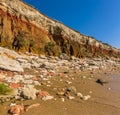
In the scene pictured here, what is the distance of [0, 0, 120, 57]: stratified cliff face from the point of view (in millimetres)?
29802

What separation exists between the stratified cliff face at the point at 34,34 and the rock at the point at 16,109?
2129 cm

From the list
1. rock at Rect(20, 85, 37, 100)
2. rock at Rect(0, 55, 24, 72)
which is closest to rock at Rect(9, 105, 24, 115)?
rock at Rect(20, 85, 37, 100)

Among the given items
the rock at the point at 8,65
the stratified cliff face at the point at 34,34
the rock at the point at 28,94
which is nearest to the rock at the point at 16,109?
the rock at the point at 28,94

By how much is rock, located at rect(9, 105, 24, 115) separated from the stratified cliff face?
21.3m

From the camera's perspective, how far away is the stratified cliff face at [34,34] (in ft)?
97.8

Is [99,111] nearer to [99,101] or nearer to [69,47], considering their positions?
[99,101]

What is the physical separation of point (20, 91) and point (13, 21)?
24933 millimetres

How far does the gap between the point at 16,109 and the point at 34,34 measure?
28767mm

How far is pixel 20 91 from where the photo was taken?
8523 millimetres

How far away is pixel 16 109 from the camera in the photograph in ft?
22.3

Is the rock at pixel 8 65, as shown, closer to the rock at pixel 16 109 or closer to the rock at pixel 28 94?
the rock at pixel 28 94

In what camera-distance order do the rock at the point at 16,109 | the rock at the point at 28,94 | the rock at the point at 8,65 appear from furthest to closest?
1. the rock at the point at 8,65
2. the rock at the point at 28,94
3. the rock at the point at 16,109

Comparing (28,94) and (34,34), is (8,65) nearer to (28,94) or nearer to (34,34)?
(28,94)

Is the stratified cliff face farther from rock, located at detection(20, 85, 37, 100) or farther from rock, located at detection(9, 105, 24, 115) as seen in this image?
rock, located at detection(9, 105, 24, 115)
